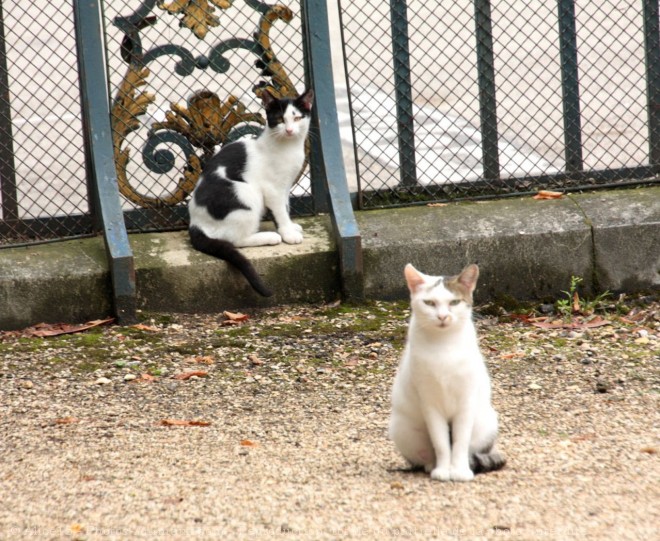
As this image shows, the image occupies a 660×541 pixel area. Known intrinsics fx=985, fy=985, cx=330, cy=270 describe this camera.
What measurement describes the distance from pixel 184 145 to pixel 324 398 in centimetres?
243

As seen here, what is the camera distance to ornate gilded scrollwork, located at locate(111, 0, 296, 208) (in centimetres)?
613

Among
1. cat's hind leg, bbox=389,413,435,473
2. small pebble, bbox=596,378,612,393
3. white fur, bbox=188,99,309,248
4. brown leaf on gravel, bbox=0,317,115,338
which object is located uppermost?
white fur, bbox=188,99,309,248

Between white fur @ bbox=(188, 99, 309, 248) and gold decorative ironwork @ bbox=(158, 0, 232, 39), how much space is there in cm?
74

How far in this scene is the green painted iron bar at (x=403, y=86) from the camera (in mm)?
6367

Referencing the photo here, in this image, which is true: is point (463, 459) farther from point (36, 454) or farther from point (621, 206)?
point (621, 206)

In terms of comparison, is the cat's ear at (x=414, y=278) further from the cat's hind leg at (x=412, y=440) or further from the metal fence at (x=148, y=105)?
the metal fence at (x=148, y=105)

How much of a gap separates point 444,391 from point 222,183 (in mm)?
3121

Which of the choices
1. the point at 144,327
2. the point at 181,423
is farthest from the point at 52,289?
the point at 181,423

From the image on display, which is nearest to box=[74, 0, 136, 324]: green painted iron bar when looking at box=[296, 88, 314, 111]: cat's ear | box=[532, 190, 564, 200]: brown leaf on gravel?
box=[296, 88, 314, 111]: cat's ear

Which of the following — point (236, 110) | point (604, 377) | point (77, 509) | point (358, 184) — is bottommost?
point (604, 377)

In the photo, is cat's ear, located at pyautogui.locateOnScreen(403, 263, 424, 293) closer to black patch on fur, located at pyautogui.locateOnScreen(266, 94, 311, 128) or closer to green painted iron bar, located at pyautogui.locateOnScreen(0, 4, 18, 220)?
black patch on fur, located at pyautogui.locateOnScreen(266, 94, 311, 128)

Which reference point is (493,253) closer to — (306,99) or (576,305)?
(576,305)

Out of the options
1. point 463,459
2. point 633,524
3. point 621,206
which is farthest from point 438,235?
point 633,524

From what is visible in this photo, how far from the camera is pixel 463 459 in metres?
3.28
